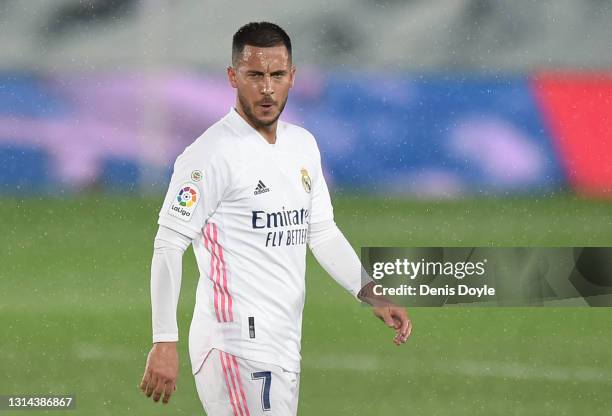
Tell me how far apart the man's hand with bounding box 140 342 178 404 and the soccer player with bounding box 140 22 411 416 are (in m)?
0.26

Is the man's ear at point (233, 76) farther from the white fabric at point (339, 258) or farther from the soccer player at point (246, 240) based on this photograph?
the white fabric at point (339, 258)

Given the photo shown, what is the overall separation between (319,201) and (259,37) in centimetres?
64

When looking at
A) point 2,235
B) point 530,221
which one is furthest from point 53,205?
point 530,221

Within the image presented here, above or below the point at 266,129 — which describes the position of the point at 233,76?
above

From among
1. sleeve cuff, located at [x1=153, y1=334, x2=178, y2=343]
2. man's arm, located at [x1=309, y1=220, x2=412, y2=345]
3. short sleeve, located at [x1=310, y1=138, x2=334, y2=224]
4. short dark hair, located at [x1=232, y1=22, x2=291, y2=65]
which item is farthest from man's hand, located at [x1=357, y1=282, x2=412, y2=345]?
short dark hair, located at [x1=232, y1=22, x2=291, y2=65]

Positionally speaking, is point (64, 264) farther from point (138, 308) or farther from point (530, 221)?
Result: point (530, 221)

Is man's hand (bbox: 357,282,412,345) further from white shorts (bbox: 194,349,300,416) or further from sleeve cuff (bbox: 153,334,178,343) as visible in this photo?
sleeve cuff (bbox: 153,334,178,343)

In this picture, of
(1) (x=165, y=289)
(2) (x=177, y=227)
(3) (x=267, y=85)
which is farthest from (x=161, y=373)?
(3) (x=267, y=85)

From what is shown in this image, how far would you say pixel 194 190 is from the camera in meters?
3.75

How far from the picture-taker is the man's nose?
12.7 feet

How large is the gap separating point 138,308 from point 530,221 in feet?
19.6

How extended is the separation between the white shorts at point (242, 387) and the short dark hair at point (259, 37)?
1.02 m

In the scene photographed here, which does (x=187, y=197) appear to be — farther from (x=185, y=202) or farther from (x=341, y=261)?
(x=341, y=261)

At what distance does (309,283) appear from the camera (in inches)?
413
